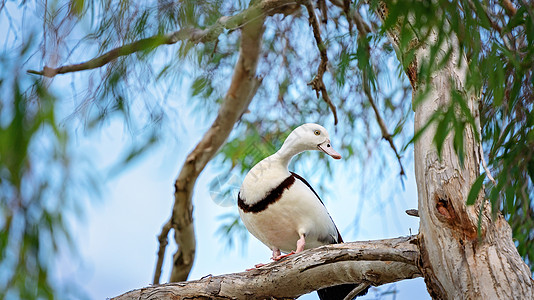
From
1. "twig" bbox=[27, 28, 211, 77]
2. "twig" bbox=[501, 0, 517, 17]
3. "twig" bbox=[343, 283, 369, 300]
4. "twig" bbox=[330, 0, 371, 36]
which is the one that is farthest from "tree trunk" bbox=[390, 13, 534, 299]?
"twig" bbox=[330, 0, 371, 36]

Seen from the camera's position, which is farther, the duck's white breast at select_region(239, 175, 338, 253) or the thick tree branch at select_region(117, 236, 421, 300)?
Result: the duck's white breast at select_region(239, 175, 338, 253)

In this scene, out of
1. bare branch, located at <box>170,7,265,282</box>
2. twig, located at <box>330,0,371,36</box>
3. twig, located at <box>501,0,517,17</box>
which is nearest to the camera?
twig, located at <box>501,0,517,17</box>

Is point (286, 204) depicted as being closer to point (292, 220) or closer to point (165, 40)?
point (292, 220)

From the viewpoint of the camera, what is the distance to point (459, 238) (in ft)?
4.85

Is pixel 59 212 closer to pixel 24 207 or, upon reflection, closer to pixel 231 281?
pixel 24 207

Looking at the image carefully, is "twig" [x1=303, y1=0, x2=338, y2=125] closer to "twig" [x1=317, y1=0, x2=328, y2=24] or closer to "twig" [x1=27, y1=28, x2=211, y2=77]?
"twig" [x1=317, y1=0, x2=328, y2=24]

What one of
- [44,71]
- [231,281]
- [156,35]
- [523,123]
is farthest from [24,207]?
[523,123]

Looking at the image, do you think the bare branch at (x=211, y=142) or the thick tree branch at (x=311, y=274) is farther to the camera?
the bare branch at (x=211, y=142)

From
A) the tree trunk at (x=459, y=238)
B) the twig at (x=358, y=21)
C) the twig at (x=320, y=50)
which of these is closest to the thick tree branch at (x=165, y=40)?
the twig at (x=320, y=50)

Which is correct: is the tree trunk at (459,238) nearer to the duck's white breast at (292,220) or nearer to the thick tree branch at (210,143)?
the duck's white breast at (292,220)

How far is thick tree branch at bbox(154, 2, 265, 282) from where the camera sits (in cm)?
257

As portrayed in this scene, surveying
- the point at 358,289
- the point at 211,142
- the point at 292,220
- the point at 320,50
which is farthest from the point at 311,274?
the point at 211,142

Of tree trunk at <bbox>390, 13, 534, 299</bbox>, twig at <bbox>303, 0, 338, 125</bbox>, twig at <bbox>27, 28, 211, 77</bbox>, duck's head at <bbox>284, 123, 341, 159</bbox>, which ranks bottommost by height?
tree trunk at <bbox>390, 13, 534, 299</bbox>

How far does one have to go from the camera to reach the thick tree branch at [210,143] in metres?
2.57
